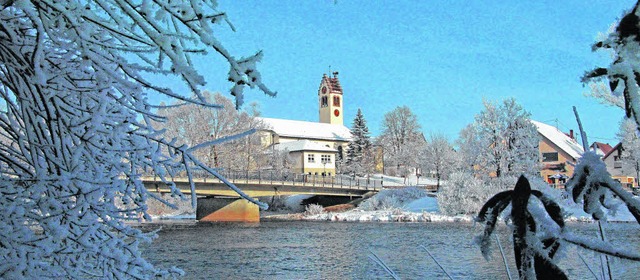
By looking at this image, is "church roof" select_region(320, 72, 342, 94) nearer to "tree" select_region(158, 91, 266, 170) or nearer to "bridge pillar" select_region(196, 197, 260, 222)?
"tree" select_region(158, 91, 266, 170)

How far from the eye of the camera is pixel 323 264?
1719 cm

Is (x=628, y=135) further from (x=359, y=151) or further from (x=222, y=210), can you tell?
(x=359, y=151)

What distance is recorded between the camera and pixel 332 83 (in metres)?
115

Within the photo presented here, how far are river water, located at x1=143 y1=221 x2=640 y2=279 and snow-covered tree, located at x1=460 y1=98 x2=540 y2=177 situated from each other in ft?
31.2

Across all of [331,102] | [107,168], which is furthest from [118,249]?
[331,102]

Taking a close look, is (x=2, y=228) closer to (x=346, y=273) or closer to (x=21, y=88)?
(x=21, y=88)

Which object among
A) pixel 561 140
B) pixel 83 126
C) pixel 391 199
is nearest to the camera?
pixel 83 126

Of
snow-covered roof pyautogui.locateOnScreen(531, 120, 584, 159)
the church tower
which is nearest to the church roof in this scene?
the church tower

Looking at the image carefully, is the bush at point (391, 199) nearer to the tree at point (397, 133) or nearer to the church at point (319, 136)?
the church at point (319, 136)

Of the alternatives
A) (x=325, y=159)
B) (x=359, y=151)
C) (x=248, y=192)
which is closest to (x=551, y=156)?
(x=359, y=151)

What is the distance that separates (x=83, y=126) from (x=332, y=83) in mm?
112220

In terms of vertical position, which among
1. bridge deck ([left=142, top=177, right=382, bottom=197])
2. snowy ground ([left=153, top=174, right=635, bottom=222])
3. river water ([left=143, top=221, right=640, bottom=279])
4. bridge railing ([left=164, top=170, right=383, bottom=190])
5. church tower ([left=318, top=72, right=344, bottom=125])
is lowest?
river water ([left=143, top=221, right=640, bottom=279])

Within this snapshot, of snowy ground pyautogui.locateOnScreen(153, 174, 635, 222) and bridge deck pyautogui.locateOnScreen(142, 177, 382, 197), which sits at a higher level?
bridge deck pyautogui.locateOnScreen(142, 177, 382, 197)

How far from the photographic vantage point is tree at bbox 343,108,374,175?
73.7m
